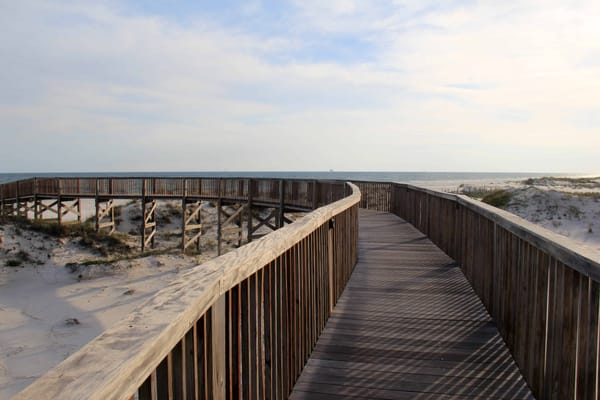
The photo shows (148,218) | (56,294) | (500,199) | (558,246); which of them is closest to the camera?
(558,246)

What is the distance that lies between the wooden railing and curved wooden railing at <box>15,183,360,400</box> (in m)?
1.72

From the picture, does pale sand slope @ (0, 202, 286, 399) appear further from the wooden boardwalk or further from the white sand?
the wooden boardwalk

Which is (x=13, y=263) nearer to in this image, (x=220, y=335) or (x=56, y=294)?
(x=56, y=294)

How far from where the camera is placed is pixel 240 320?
2309mm

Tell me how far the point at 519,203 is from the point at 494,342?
17.7m

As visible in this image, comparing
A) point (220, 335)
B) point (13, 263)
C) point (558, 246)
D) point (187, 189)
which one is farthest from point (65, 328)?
point (187, 189)

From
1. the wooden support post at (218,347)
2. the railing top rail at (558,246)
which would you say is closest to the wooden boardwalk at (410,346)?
the railing top rail at (558,246)

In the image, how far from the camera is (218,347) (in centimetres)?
196

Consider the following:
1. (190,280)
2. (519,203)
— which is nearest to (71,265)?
(190,280)

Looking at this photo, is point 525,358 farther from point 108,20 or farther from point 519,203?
point 519,203

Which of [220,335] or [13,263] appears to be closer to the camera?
[220,335]

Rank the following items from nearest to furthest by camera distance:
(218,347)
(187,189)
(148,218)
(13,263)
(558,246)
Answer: (218,347), (558,246), (13,263), (187,189), (148,218)

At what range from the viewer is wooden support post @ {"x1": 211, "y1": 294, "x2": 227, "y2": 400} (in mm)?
1883

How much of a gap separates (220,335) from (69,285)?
14.6 meters
